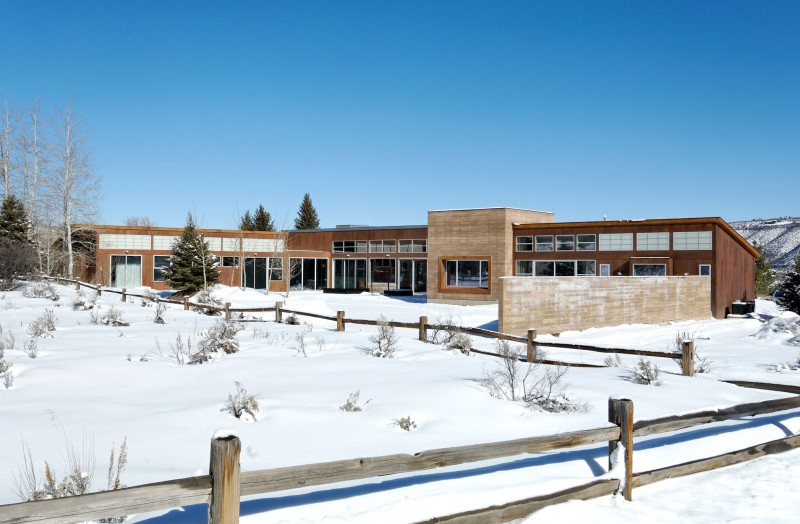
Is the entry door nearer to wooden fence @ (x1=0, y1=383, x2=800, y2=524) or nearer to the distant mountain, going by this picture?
wooden fence @ (x1=0, y1=383, x2=800, y2=524)

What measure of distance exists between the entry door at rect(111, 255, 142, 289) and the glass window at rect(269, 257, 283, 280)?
8.88m

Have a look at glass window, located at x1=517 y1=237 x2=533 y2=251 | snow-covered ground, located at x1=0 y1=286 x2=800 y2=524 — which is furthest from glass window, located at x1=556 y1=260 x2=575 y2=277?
snow-covered ground, located at x1=0 y1=286 x2=800 y2=524

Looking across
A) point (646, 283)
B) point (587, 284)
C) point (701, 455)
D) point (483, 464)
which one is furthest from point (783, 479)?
point (646, 283)

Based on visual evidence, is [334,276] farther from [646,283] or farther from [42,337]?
[42,337]

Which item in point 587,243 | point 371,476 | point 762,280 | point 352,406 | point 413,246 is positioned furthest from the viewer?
point 762,280

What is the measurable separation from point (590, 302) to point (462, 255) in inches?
641

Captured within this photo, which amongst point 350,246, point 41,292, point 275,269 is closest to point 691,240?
point 350,246

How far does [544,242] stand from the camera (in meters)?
38.3

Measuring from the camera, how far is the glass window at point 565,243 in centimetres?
3766

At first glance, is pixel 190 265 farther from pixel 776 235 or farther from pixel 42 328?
pixel 776 235

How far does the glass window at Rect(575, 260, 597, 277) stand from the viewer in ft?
121

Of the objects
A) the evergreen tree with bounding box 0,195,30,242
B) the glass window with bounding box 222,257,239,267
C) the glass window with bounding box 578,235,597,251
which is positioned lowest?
the glass window with bounding box 222,257,239,267

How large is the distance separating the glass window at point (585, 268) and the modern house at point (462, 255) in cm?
6

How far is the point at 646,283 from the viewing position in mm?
26703
